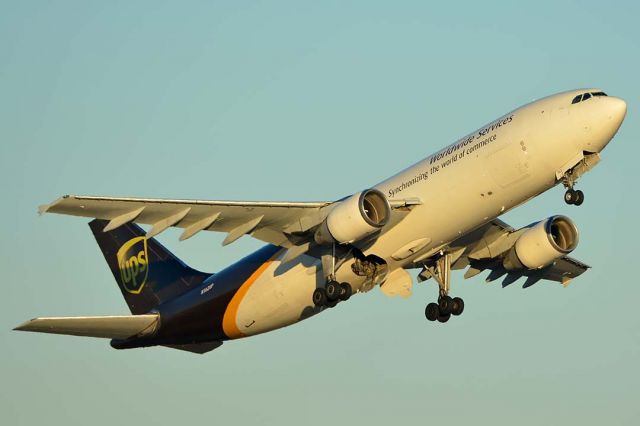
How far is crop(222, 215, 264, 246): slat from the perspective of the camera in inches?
1608

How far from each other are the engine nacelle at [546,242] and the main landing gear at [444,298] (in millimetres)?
2895

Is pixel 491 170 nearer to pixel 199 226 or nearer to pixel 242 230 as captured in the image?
pixel 242 230

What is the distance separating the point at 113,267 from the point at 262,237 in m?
10.7

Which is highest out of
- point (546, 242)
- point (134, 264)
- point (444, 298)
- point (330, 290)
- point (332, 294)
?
point (134, 264)

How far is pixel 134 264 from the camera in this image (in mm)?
49562

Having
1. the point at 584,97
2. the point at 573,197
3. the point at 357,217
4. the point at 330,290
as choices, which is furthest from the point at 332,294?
the point at 584,97

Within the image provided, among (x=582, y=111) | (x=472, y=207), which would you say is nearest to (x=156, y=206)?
(x=472, y=207)

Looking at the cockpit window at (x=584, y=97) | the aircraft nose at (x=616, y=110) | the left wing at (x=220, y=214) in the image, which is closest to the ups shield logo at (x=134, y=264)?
the left wing at (x=220, y=214)

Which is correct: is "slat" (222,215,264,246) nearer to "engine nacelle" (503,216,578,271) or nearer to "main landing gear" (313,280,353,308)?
Answer: "main landing gear" (313,280,353,308)

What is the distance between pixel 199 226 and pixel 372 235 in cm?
566

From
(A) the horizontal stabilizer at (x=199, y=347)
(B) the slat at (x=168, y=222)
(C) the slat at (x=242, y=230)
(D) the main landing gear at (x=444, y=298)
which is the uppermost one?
(B) the slat at (x=168, y=222)

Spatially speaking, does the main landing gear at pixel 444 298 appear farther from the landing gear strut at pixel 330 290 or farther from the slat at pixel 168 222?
the slat at pixel 168 222

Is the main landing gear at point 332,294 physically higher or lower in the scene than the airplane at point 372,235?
lower

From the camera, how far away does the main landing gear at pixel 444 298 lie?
44.1 meters
